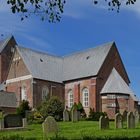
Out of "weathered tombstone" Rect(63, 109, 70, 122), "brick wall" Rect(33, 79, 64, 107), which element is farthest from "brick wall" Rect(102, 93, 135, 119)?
"weathered tombstone" Rect(63, 109, 70, 122)

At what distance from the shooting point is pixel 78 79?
60250 millimetres

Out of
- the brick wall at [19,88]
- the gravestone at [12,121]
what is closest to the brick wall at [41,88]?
the brick wall at [19,88]

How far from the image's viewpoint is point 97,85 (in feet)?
187

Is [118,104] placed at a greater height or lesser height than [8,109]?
greater

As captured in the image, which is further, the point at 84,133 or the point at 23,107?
the point at 23,107

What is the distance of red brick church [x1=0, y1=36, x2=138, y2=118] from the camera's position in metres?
56.3

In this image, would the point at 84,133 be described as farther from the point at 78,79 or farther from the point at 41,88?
the point at 78,79

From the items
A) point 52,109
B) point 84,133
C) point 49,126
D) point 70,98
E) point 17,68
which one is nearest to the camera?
point 84,133

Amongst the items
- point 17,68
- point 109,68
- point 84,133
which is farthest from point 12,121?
point 17,68

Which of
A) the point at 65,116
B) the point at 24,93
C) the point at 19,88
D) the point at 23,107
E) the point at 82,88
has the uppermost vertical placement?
the point at 19,88

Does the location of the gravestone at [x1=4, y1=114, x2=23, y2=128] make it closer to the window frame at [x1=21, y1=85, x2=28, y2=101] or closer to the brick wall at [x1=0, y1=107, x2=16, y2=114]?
the brick wall at [x1=0, y1=107, x2=16, y2=114]

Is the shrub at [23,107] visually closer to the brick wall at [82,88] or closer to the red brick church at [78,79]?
the red brick church at [78,79]

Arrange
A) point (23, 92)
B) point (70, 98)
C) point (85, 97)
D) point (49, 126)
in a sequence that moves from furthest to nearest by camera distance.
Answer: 1. point (70, 98)
2. point (23, 92)
3. point (85, 97)
4. point (49, 126)

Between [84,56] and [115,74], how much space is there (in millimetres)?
6425
